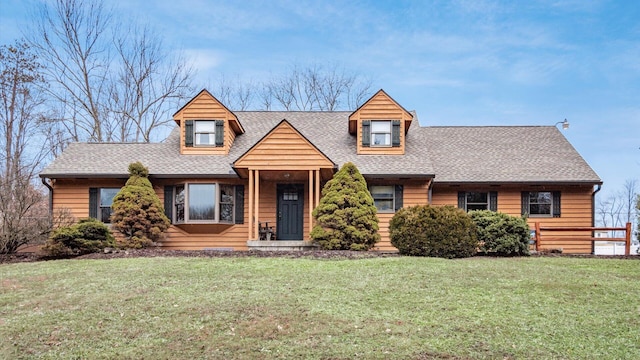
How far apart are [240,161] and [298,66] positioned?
19.7 m

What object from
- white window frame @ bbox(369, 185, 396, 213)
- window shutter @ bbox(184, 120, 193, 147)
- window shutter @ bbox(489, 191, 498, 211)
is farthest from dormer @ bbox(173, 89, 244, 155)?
window shutter @ bbox(489, 191, 498, 211)

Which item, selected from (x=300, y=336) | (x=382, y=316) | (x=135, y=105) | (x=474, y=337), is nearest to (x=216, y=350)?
(x=300, y=336)

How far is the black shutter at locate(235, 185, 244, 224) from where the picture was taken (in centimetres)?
1709

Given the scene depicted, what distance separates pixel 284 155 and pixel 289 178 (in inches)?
67.7

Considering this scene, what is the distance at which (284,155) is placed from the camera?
15.9m

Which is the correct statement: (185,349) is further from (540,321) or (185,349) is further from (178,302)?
(540,321)

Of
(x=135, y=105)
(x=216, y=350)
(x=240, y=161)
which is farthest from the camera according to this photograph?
(x=135, y=105)

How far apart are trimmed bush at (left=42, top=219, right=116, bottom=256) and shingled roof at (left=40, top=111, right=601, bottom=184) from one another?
10.1ft

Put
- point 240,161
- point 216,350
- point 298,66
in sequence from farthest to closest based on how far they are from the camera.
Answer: point 298,66
point 240,161
point 216,350

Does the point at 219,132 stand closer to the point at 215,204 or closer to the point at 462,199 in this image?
the point at 215,204

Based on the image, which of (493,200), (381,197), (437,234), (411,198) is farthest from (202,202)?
(493,200)

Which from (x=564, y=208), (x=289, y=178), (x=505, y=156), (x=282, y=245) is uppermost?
(x=505, y=156)

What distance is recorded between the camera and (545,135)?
814 inches

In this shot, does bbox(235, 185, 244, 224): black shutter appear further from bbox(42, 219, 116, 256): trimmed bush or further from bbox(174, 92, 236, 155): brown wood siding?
bbox(42, 219, 116, 256): trimmed bush
